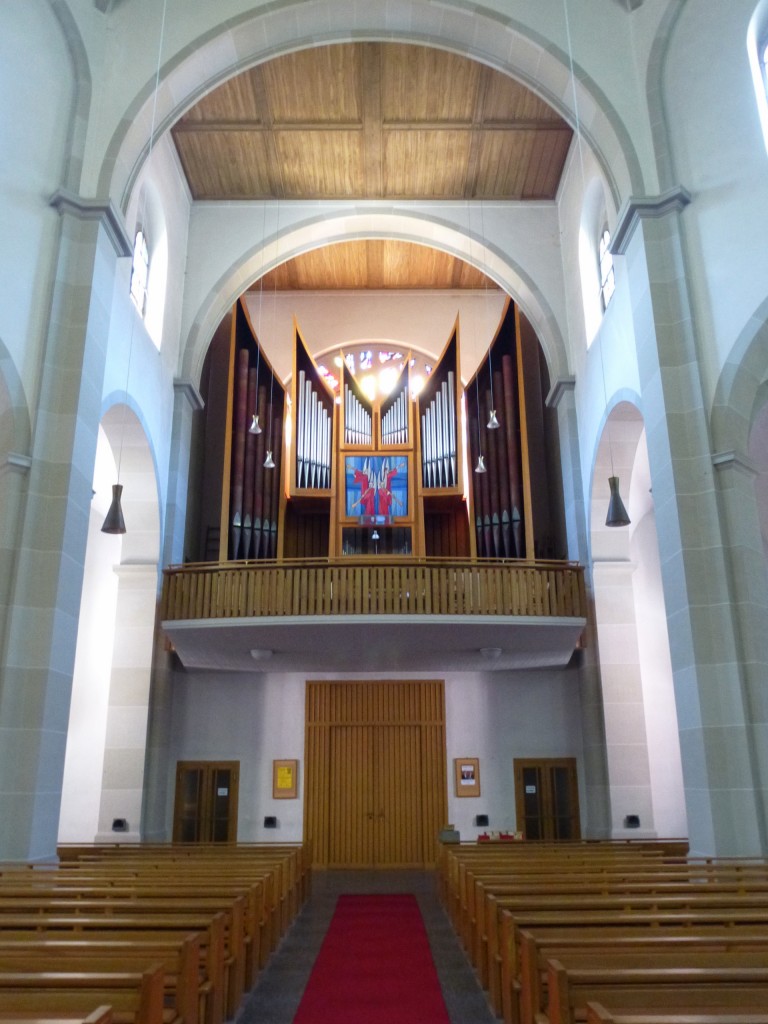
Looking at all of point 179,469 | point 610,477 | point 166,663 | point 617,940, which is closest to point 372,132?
point 179,469

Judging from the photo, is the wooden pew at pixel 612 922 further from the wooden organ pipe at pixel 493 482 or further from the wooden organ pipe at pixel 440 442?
the wooden organ pipe at pixel 440 442

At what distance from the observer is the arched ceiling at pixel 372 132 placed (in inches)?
472

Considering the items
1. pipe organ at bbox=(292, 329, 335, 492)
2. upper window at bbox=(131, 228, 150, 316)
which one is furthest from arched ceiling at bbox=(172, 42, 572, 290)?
pipe organ at bbox=(292, 329, 335, 492)

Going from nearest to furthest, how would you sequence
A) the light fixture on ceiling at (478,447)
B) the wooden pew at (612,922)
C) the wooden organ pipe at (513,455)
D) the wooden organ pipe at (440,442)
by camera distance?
the wooden pew at (612,922), the light fixture on ceiling at (478,447), the wooden organ pipe at (513,455), the wooden organ pipe at (440,442)

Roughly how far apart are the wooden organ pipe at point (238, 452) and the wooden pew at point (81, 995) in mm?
10660

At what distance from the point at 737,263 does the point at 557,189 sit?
7.47 m

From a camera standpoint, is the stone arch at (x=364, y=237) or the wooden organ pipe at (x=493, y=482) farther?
the stone arch at (x=364, y=237)

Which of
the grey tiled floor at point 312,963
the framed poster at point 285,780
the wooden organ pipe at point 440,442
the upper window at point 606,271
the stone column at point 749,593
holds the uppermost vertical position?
the upper window at point 606,271

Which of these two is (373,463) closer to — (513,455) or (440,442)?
(440,442)

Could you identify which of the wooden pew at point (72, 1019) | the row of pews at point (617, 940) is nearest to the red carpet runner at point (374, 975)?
the row of pews at point (617, 940)

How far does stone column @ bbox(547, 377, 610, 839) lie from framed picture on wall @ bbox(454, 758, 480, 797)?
182 cm

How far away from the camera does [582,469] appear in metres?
12.8

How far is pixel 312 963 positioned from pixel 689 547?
501 cm

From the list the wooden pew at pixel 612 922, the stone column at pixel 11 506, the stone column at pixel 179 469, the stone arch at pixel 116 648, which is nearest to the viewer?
the wooden pew at pixel 612 922
